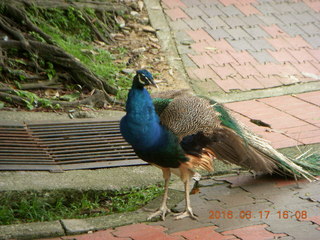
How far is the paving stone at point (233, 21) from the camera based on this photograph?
26.3ft

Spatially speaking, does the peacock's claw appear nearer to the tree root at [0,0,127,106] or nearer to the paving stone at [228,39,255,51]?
the tree root at [0,0,127,106]

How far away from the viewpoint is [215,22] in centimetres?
803

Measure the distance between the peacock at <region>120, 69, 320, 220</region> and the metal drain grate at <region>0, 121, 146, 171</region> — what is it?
90 centimetres

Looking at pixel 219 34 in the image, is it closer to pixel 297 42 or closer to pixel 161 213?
pixel 297 42

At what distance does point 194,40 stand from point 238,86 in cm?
101

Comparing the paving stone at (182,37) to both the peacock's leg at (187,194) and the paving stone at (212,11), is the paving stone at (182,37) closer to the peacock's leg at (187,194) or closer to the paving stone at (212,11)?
the paving stone at (212,11)

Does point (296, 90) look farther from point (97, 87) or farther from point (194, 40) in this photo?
point (97, 87)

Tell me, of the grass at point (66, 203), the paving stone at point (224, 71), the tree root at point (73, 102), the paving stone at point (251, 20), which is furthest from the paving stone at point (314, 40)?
the grass at point (66, 203)

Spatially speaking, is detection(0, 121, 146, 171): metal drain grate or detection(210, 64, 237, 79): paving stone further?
detection(210, 64, 237, 79): paving stone

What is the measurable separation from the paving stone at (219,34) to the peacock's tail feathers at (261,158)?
2.88 metres

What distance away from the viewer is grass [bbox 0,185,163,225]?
4570 millimetres
